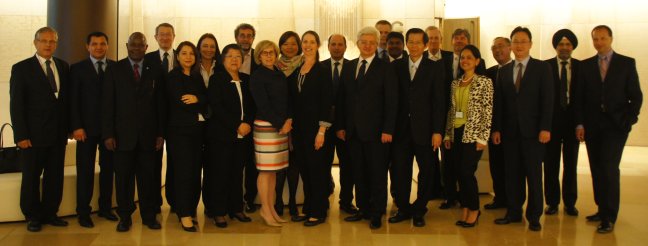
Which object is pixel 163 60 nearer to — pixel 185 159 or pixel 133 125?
pixel 133 125

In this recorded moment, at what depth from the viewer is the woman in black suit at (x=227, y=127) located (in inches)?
200

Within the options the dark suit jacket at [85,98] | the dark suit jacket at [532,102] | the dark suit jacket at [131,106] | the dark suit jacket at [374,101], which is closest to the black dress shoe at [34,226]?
the dark suit jacket at [85,98]

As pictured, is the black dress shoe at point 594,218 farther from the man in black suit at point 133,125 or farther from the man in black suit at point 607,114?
the man in black suit at point 133,125

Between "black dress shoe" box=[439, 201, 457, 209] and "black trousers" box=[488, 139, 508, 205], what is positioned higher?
"black trousers" box=[488, 139, 508, 205]

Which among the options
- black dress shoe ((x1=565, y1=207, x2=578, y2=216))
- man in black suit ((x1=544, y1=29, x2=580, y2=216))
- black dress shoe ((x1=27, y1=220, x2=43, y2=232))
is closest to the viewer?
black dress shoe ((x1=27, y1=220, x2=43, y2=232))

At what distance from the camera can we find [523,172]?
535cm

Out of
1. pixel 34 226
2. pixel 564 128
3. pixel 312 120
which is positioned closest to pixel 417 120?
pixel 312 120

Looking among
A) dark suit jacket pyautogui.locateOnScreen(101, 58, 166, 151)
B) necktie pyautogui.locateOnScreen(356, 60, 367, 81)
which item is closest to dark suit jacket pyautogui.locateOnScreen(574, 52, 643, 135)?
necktie pyautogui.locateOnScreen(356, 60, 367, 81)

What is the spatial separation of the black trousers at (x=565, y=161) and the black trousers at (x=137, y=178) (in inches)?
151

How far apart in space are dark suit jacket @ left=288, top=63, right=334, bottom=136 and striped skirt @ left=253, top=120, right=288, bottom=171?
23 centimetres

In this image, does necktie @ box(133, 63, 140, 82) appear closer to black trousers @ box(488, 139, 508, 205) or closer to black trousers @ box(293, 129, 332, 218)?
black trousers @ box(293, 129, 332, 218)

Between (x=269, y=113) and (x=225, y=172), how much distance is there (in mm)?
688

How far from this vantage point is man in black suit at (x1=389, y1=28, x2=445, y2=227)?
5.13 metres

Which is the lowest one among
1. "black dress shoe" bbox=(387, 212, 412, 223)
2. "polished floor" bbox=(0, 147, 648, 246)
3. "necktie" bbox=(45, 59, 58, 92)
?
"polished floor" bbox=(0, 147, 648, 246)
